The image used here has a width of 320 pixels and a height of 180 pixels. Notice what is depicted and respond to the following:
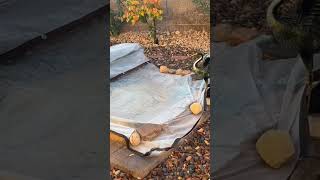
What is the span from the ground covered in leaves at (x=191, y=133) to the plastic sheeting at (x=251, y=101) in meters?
0.23

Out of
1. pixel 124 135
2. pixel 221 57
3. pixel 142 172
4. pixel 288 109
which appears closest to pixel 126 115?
pixel 124 135

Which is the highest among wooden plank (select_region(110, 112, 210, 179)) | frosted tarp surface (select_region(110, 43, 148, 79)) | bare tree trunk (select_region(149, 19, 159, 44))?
bare tree trunk (select_region(149, 19, 159, 44))

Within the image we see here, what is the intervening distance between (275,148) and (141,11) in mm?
695

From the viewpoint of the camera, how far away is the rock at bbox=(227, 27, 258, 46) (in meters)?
1.16

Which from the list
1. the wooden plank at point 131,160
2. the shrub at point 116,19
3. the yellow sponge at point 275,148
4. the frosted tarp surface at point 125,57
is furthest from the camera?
the frosted tarp surface at point 125,57

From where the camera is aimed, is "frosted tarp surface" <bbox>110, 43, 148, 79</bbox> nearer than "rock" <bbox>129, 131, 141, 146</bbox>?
No

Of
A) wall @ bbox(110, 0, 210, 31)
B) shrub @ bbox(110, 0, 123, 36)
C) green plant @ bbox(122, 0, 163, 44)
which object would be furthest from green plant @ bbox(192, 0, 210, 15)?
shrub @ bbox(110, 0, 123, 36)

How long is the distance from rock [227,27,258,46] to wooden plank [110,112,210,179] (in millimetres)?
494

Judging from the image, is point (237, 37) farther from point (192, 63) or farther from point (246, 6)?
point (192, 63)

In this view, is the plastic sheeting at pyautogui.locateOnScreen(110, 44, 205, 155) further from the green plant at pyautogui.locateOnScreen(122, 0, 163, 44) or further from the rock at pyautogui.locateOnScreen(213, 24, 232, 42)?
the rock at pyautogui.locateOnScreen(213, 24, 232, 42)

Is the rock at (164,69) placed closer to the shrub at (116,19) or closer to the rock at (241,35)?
the shrub at (116,19)

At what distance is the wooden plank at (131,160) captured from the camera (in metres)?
1.42

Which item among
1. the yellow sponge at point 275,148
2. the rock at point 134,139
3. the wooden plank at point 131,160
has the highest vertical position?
the yellow sponge at point 275,148

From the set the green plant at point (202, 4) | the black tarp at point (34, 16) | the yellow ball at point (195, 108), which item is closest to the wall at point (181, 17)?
the green plant at point (202, 4)
